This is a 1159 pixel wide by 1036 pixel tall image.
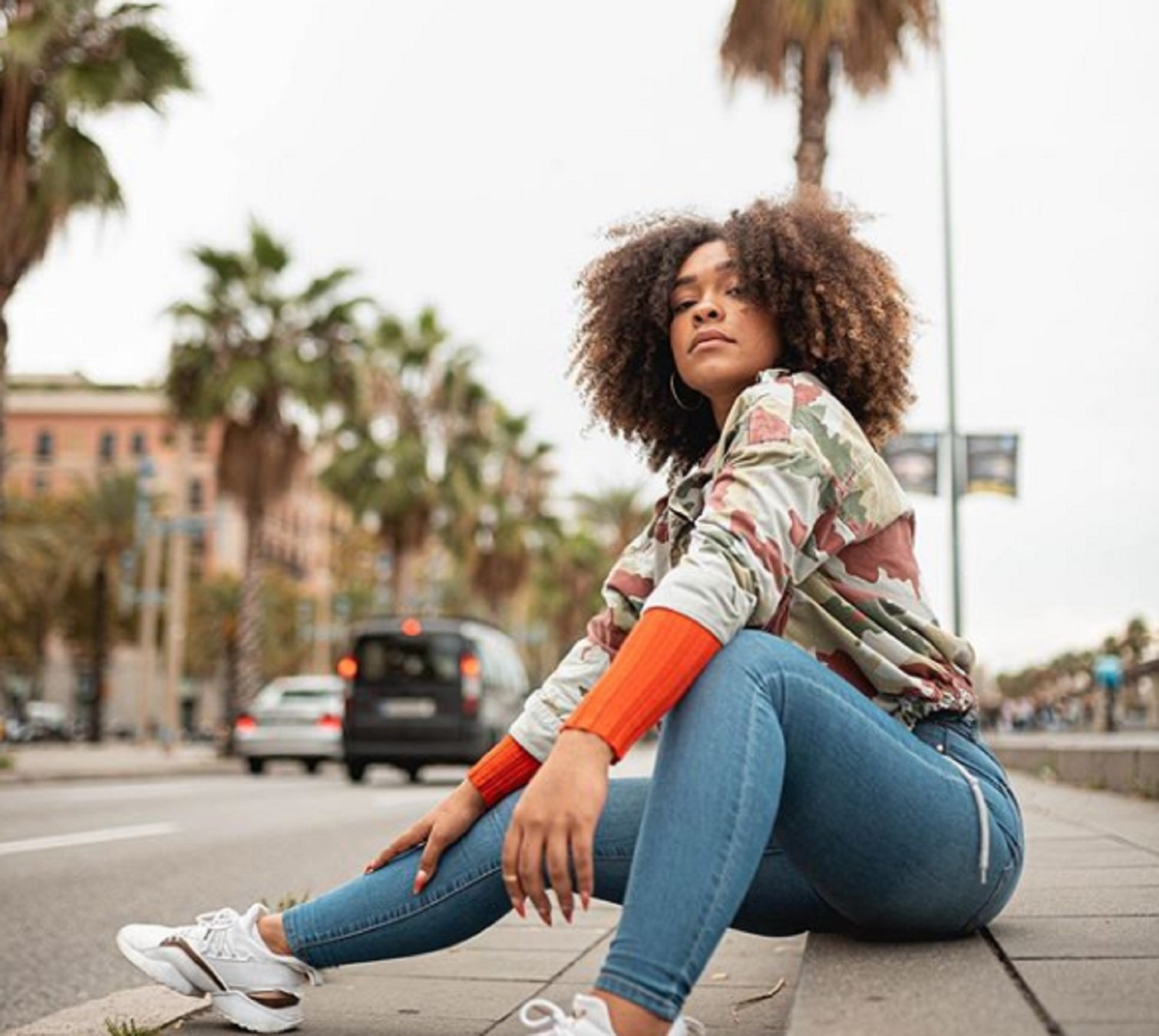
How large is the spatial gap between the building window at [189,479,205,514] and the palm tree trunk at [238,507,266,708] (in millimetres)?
53413

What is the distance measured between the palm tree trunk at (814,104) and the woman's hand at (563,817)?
12941 mm

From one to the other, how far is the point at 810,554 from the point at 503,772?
67 centimetres

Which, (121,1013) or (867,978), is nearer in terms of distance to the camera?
(867,978)

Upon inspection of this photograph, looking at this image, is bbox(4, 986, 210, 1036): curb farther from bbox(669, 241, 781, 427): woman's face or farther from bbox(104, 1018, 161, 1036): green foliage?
bbox(669, 241, 781, 427): woman's face

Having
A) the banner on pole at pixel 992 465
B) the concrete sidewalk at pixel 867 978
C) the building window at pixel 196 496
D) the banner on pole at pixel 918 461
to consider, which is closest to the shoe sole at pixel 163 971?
the concrete sidewalk at pixel 867 978

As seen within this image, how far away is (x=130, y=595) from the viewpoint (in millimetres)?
37156

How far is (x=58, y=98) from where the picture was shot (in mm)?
17781

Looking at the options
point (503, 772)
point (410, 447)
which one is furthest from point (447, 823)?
point (410, 447)

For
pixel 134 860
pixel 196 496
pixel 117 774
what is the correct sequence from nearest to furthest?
pixel 134 860 < pixel 117 774 < pixel 196 496

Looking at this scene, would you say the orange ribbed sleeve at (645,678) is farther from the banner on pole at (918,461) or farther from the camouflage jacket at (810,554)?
the banner on pole at (918,461)

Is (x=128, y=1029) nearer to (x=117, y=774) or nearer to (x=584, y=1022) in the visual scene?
(x=584, y=1022)

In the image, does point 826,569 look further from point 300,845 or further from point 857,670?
point 300,845

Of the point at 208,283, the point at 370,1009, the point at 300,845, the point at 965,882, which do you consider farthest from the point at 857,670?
the point at 208,283

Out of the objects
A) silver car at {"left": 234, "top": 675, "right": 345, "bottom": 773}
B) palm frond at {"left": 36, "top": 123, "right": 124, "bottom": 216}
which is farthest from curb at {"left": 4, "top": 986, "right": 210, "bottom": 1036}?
silver car at {"left": 234, "top": 675, "right": 345, "bottom": 773}
